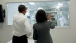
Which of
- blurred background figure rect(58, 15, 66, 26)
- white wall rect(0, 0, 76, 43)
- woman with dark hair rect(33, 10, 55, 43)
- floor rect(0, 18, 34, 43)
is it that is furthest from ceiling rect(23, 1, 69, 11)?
woman with dark hair rect(33, 10, 55, 43)

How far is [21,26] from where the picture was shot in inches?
92.5

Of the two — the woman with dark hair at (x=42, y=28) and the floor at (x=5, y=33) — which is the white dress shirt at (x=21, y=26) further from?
the floor at (x=5, y=33)

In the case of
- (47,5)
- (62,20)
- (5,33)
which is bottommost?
(5,33)

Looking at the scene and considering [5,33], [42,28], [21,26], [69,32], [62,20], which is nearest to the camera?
[42,28]

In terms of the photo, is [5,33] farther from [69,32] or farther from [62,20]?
[69,32]

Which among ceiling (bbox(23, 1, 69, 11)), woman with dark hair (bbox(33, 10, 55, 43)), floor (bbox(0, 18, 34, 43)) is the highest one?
ceiling (bbox(23, 1, 69, 11))

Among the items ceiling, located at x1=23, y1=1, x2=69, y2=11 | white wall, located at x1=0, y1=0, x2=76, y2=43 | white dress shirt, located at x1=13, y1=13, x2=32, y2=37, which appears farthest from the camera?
ceiling, located at x1=23, y1=1, x2=69, y2=11

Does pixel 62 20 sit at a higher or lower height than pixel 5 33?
higher

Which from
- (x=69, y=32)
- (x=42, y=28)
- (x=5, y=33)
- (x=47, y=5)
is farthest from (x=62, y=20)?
(x=42, y=28)

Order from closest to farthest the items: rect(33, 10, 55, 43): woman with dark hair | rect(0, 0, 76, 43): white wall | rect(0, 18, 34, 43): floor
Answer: rect(33, 10, 55, 43): woman with dark hair
rect(0, 0, 76, 43): white wall
rect(0, 18, 34, 43): floor

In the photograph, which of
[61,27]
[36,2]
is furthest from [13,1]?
[61,27]

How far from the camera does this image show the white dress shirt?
7.56ft

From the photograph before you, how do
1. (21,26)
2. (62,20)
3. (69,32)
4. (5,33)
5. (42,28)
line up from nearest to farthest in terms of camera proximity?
1. (42,28)
2. (21,26)
3. (69,32)
4. (62,20)
5. (5,33)

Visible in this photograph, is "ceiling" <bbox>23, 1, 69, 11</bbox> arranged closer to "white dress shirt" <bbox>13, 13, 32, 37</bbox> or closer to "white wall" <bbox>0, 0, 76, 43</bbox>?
"white wall" <bbox>0, 0, 76, 43</bbox>
